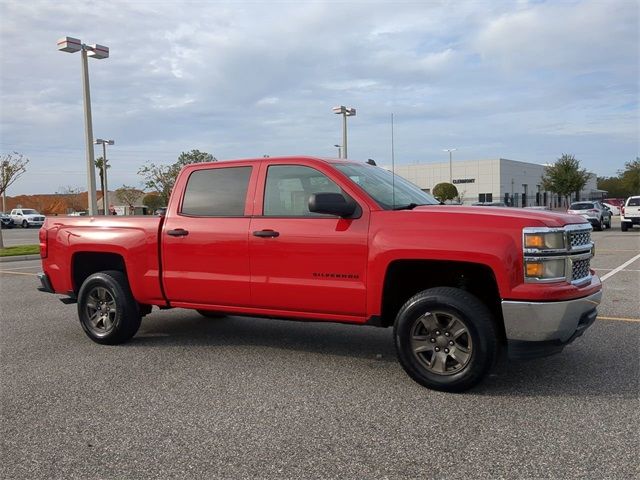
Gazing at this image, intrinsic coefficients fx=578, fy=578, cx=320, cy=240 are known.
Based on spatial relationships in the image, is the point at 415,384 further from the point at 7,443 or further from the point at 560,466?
the point at 7,443

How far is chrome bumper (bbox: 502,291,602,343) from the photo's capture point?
13.9 feet

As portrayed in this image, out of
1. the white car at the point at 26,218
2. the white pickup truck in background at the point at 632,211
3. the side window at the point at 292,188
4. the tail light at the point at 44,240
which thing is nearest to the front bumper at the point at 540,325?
the side window at the point at 292,188

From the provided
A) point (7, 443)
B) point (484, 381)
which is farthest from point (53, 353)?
point (484, 381)

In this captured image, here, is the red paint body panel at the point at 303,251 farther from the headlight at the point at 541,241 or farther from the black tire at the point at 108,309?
the black tire at the point at 108,309

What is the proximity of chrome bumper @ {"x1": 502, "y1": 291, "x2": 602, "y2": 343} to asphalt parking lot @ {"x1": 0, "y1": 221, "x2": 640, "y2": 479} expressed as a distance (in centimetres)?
47

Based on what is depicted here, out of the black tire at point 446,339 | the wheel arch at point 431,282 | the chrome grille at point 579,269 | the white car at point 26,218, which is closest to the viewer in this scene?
the black tire at point 446,339

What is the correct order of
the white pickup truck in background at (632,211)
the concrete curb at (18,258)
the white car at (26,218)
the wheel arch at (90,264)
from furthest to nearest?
the white car at (26,218), the white pickup truck in background at (632,211), the concrete curb at (18,258), the wheel arch at (90,264)

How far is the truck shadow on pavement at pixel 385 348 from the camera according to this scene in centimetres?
459

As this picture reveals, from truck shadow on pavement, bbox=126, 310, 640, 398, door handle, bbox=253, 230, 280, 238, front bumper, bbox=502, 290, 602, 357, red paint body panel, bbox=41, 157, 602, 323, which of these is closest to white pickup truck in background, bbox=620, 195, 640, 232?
truck shadow on pavement, bbox=126, 310, 640, 398

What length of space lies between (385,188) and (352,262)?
0.89m

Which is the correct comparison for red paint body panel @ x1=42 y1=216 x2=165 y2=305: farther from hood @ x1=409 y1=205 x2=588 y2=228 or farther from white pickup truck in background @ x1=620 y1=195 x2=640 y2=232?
white pickup truck in background @ x1=620 y1=195 x2=640 y2=232

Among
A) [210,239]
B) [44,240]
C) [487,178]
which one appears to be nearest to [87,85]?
[44,240]

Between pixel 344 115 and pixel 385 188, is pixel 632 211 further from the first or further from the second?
pixel 385 188

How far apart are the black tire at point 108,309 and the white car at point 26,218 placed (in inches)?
1840
